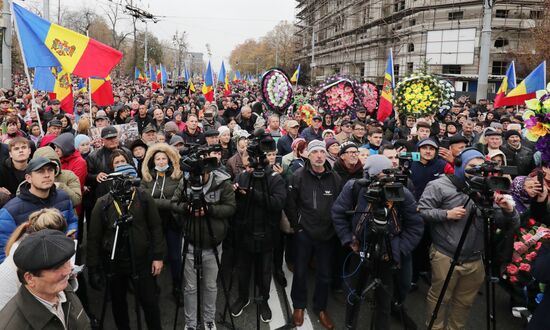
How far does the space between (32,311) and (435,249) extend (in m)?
3.40

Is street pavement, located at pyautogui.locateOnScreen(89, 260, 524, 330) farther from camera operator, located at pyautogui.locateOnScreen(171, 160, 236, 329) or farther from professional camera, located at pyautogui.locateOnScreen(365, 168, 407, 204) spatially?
professional camera, located at pyautogui.locateOnScreen(365, 168, 407, 204)

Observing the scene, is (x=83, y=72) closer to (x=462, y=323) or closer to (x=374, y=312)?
(x=374, y=312)

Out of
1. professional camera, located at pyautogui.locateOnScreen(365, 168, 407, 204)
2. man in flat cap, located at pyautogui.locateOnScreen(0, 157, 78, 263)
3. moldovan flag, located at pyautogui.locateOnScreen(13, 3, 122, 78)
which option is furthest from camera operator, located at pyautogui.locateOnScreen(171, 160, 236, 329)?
moldovan flag, located at pyautogui.locateOnScreen(13, 3, 122, 78)

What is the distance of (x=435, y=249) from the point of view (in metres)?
3.87

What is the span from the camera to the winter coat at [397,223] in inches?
148

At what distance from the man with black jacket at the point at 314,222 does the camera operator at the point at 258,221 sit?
23 centimetres

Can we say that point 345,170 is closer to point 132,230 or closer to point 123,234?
point 132,230

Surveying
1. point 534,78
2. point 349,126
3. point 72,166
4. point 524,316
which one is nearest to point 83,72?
point 72,166

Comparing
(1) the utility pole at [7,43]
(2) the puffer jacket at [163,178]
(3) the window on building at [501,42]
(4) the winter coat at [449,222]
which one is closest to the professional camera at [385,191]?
(4) the winter coat at [449,222]

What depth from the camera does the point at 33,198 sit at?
3.49 meters

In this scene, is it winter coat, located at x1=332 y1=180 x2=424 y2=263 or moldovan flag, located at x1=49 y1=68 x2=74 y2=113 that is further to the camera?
moldovan flag, located at x1=49 y1=68 x2=74 y2=113

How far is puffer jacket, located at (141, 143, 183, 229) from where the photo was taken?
14.2 feet

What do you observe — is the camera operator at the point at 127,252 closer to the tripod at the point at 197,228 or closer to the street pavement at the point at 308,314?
the tripod at the point at 197,228

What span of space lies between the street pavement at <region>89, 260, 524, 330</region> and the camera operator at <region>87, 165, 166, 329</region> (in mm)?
565
